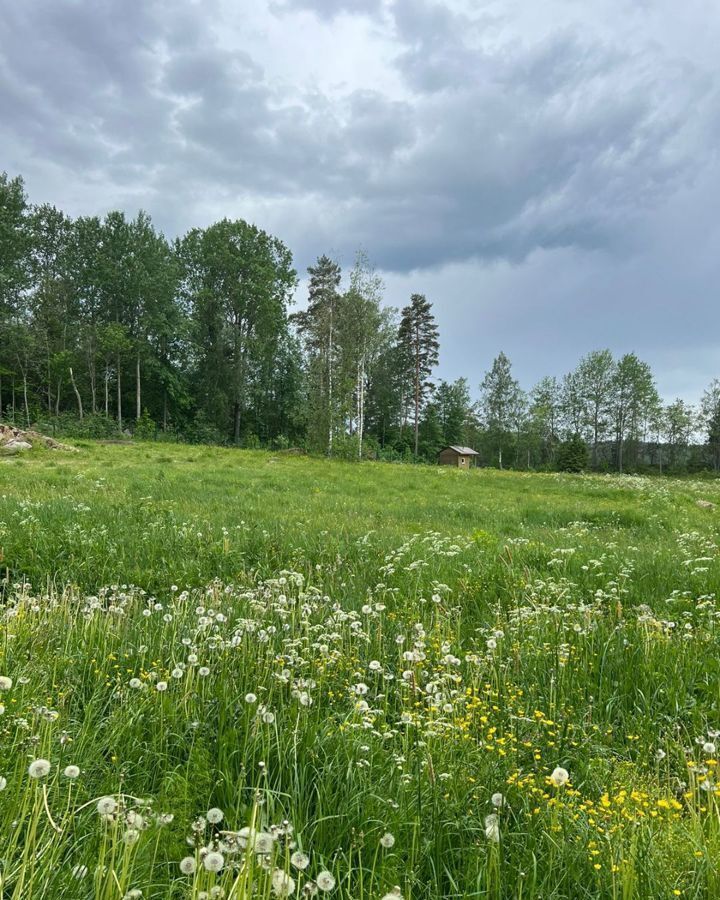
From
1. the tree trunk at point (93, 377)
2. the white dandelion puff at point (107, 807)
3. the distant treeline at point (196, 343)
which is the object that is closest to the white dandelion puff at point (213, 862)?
the white dandelion puff at point (107, 807)

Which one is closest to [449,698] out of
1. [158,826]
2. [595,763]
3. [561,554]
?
[595,763]

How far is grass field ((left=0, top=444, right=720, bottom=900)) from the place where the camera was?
6.12 feet

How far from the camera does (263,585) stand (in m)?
5.54

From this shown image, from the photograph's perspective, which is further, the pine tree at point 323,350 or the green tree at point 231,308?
the green tree at point 231,308

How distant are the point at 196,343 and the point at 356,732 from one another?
61.0 meters

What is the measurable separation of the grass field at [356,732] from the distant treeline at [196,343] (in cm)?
3044

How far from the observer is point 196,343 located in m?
58.8

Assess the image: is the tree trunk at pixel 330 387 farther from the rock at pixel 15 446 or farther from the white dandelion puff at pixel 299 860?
the white dandelion puff at pixel 299 860

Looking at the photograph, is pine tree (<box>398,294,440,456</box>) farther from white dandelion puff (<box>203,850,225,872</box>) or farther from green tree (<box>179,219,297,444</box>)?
white dandelion puff (<box>203,850,225,872</box>)

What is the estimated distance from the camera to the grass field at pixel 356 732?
1.87 metres

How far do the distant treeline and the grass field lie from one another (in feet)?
99.9

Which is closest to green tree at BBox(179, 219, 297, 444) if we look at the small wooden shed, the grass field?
the small wooden shed

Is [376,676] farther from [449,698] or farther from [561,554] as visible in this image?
[561,554]

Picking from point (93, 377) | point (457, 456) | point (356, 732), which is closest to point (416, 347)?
point (457, 456)
